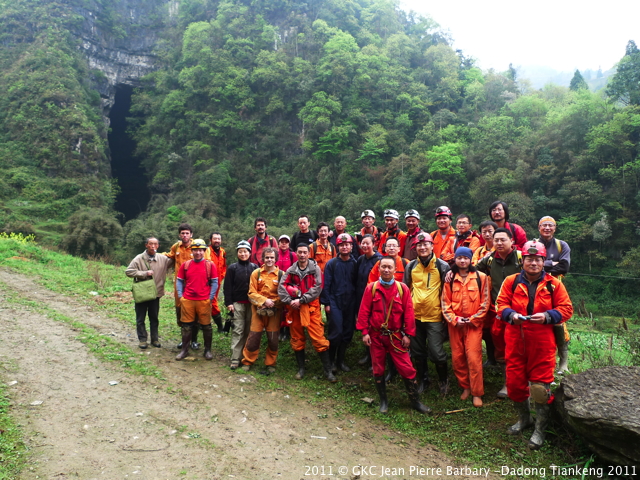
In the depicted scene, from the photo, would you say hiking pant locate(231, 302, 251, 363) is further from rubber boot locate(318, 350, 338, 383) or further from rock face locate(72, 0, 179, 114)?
rock face locate(72, 0, 179, 114)

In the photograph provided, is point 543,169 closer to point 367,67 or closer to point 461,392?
point 367,67

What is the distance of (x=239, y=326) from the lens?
18.5ft

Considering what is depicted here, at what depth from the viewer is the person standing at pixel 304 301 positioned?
202 inches

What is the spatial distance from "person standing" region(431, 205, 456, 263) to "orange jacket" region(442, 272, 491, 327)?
0.72 meters

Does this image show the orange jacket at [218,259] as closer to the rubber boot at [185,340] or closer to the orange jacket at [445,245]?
the rubber boot at [185,340]

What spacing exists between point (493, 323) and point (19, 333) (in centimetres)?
767

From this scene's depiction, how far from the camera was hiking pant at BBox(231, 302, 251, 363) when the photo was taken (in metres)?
5.62

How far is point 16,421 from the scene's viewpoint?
376 centimetres

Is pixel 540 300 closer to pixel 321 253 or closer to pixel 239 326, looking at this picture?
pixel 321 253

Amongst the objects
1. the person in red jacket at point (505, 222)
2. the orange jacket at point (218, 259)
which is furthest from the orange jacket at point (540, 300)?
the orange jacket at point (218, 259)

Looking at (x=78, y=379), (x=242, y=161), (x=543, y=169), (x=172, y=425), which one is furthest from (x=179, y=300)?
(x=242, y=161)

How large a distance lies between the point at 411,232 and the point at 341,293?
4.50ft

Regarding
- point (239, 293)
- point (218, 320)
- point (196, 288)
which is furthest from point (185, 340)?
point (218, 320)

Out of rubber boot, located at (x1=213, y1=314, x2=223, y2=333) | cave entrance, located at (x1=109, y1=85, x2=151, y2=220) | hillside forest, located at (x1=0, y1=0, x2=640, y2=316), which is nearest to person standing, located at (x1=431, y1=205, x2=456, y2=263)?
rubber boot, located at (x1=213, y1=314, x2=223, y2=333)
